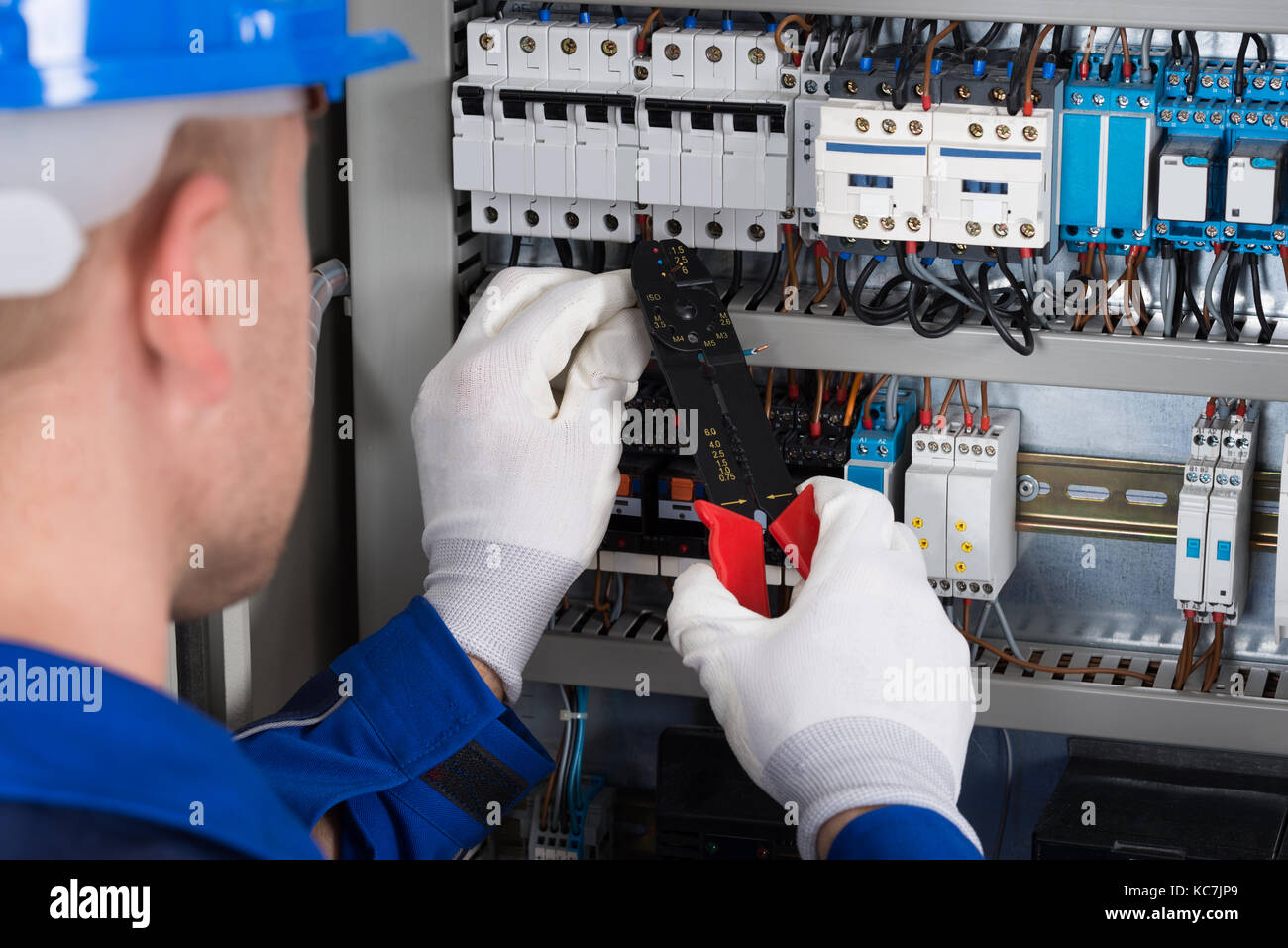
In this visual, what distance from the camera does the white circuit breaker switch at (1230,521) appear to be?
1.54m

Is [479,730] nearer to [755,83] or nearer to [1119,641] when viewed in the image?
[755,83]

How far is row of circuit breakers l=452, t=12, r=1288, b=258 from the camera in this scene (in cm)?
142

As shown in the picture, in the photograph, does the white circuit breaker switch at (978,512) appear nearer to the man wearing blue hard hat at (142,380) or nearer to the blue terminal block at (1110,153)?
the blue terminal block at (1110,153)

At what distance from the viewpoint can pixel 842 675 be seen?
→ 1124 mm

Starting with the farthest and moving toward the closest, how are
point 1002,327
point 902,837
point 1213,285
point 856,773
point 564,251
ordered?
point 564,251, point 1213,285, point 1002,327, point 856,773, point 902,837

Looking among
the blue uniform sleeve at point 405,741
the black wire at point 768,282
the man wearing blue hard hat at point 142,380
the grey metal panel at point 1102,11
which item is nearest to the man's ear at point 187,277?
the man wearing blue hard hat at point 142,380

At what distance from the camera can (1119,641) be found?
176cm

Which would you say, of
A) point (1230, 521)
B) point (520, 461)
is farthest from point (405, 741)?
point (1230, 521)

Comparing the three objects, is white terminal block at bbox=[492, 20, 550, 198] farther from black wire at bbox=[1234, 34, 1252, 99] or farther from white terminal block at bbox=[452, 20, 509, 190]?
black wire at bbox=[1234, 34, 1252, 99]

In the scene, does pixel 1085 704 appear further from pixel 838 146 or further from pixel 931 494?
pixel 838 146

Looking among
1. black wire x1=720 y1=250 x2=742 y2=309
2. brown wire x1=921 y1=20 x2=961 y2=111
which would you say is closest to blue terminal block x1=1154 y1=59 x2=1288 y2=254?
brown wire x1=921 y1=20 x2=961 y2=111

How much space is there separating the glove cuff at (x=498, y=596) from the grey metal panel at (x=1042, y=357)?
37 cm

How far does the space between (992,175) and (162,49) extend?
3.58ft
